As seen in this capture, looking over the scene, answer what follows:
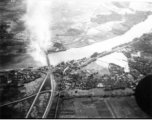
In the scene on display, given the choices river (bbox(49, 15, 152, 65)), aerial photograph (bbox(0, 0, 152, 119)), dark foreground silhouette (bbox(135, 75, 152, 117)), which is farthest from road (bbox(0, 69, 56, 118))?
dark foreground silhouette (bbox(135, 75, 152, 117))

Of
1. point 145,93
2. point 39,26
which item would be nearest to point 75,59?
point 39,26

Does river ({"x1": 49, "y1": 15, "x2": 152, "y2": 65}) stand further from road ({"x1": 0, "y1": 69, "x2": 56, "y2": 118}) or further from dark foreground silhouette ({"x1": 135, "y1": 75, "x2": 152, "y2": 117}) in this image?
dark foreground silhouette ({"x1": 135, "y1": 75, "x2": 152, "y2": 117})

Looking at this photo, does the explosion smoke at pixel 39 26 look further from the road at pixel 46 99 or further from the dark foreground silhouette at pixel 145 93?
the dark foreground silhouette at pixel 145 93

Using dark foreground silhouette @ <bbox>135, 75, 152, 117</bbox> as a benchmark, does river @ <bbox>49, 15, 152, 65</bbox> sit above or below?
above

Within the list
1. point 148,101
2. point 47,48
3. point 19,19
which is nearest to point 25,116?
point 148,101

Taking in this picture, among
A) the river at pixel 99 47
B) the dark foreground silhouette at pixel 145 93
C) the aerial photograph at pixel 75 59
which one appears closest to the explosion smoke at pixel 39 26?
the aerial photograph at pixel 75 59

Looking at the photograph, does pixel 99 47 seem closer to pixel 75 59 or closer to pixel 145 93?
pixel 75 59

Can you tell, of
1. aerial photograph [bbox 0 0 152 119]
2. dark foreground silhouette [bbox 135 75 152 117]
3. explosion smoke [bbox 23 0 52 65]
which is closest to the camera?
dark foreground silhouette [bbox 135 75 152 117]

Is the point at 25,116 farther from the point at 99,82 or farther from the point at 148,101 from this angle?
the point at 148,101
